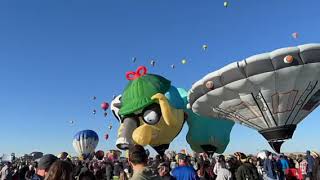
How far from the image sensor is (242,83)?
39.1ft

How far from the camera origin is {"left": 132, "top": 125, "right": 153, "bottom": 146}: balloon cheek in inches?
638

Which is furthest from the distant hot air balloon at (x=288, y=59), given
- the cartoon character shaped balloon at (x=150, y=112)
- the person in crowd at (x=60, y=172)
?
the person in crowd at (x=60, y=172)

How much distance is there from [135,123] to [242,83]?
669cm

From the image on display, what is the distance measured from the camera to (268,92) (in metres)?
12.5

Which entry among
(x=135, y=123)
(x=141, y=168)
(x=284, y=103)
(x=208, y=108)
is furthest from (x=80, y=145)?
(x=141, y=168)

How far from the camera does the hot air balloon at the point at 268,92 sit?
1145 centimetres

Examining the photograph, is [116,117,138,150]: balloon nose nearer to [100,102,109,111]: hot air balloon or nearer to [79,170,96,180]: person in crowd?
[100,102,109,111]: hot air balloon

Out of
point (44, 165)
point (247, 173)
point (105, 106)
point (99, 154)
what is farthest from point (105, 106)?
point (44, 165)

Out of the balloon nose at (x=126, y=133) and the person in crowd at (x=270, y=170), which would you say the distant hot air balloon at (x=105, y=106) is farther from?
the person in crowd at (x=270, y=170)

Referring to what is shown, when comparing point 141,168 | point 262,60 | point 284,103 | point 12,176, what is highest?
point 262,60

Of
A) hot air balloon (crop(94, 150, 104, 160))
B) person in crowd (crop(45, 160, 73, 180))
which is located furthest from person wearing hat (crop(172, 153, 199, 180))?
hot air balloon (crop(94, 150, 104, 160))

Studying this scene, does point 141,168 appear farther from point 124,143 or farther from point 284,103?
point 124,143

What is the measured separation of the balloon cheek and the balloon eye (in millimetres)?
375

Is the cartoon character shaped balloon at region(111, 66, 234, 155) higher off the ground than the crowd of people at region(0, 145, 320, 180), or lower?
higher
